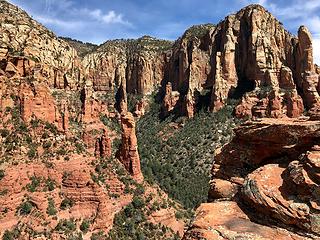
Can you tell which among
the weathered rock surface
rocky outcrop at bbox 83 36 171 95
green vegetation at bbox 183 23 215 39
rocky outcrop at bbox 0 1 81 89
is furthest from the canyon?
green vegetation at bbox 183 23 215 39

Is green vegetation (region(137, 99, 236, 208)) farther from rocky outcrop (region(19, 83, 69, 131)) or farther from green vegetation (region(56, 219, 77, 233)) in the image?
green vegetation (region(56, 219, 77, 233))

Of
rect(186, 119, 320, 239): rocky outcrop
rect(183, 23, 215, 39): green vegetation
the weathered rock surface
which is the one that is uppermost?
rect(183, 23, 215, 39): green vegetation

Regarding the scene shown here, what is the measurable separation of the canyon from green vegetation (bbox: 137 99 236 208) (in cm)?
280

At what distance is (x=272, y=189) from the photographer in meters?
14.1

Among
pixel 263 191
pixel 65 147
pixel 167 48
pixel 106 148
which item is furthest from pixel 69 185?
pixel 167 48

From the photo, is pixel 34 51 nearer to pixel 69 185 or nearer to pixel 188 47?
pixel 69 185

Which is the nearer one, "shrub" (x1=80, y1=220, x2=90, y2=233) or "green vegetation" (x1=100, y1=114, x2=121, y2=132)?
"shrub" (x1=80, y1=220, x2=90, y2=233)

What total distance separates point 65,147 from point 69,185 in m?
6.55

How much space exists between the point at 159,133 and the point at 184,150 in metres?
19.3

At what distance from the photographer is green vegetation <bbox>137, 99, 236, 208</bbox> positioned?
276 feet

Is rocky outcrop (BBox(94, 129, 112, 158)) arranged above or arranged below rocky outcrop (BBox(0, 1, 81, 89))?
below

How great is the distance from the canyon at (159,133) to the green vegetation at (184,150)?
2799 millimetres

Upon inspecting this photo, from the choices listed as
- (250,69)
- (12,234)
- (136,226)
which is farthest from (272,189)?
(250,69)

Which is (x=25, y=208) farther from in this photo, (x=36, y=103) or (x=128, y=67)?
(x=128, y=67)
